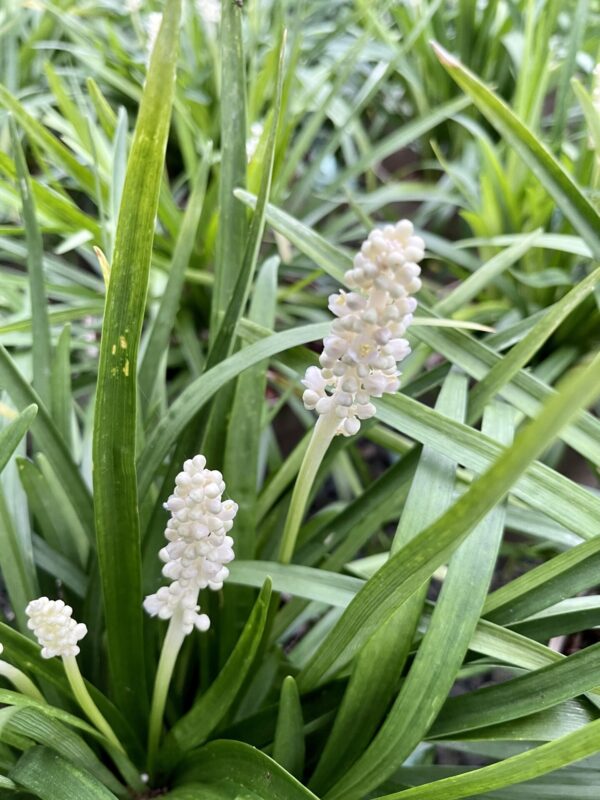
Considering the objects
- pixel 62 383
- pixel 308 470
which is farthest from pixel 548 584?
pixel 62 383

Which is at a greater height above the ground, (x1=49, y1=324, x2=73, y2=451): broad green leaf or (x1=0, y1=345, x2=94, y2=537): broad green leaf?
(x1=49, y1=324, x2=73, y2=451): broad green leaf

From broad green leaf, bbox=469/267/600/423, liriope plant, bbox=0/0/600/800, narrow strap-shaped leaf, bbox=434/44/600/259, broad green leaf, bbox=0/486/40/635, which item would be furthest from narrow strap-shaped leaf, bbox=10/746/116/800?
narrow strap-shaped leaf, bbox=434/44/600/259

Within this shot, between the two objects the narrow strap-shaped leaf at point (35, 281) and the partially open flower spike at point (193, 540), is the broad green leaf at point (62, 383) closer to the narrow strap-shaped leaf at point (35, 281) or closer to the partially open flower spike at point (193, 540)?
the narrow strap-shaped leaf at point (35, 281)

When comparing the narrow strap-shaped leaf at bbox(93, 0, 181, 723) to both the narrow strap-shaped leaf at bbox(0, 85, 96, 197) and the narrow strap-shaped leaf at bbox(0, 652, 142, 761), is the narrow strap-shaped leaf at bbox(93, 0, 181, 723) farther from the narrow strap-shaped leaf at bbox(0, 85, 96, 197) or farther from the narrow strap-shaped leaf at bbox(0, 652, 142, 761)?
the narrow strap-shaped leaf at bbox(0, 85, 96, 197)

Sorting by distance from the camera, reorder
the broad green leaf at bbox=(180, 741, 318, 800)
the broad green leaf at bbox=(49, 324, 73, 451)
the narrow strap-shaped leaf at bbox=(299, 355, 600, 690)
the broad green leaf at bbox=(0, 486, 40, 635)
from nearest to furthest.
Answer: the narrow strap-shaped leaf at bbox=(299, 355, 600, 690) < the broad green leaf at bbox=(180, 741, 318, 800) < the broad green leaf at bbox=(0, 486, 40, 635) < the broad green leaf at bbox=(49, 324, 73, 451)

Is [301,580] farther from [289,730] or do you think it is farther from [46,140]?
[46,140]

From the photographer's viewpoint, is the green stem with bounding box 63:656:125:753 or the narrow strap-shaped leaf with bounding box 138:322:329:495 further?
the narrow strap-shaped leaf with bounding box 138:322:329:495

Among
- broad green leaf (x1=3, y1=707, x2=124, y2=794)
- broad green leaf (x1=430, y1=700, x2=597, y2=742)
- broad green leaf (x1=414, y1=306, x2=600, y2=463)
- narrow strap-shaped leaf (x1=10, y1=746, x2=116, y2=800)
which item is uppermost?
broad green leaf (x1=414, y1=306, x2=600, y2=463)
